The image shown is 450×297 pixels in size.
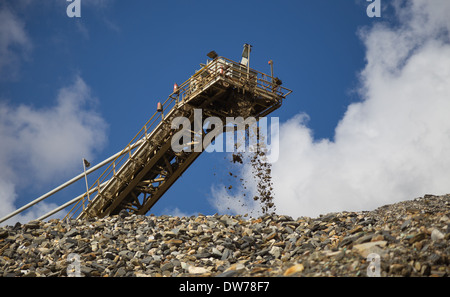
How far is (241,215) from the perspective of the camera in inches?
732

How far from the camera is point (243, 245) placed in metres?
15.4

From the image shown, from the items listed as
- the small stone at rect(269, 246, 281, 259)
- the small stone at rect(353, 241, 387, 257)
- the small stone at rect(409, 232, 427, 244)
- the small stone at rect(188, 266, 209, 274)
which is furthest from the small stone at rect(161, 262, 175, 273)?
the small stone at rect(409, 232, 427, 244)

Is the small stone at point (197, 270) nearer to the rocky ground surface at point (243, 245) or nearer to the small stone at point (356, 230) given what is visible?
the rocky ground surface at point (243, 245)

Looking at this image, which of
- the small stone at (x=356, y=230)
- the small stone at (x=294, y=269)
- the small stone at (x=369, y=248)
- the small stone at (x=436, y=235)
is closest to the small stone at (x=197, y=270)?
the small stone at (x=294, y=269)

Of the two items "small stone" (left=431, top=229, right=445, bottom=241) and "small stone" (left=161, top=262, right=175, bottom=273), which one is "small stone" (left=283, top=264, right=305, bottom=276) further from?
"small stone" (left=161, top=262, right=175, bottom=273)

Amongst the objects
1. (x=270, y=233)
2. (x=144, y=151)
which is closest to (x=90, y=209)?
(x=144, y=151)

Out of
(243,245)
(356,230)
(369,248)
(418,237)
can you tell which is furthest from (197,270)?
(418,237)

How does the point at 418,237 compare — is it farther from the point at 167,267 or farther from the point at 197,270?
the point at 167,267

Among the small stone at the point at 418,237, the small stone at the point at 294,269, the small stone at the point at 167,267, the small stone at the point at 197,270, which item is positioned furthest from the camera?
the small stone at the point at 167,267

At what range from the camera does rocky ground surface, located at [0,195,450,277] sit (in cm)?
1078

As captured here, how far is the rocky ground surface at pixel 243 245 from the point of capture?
35.4 ft

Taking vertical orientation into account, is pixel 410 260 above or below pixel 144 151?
below
